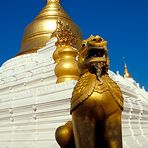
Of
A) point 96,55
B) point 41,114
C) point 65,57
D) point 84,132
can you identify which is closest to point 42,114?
point 41,114

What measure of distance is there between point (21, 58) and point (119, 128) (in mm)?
14660

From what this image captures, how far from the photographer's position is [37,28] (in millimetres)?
21422

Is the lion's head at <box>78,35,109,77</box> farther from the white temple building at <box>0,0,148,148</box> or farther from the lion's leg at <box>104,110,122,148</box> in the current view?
the white temple building at <box>0,0,148,148</box>

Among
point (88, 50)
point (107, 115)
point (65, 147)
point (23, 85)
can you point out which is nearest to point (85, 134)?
point (107, 115)

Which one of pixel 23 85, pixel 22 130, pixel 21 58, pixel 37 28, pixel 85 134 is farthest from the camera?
pixel 37 28

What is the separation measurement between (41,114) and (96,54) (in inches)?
241

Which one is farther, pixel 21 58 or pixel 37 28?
pixel 37 28

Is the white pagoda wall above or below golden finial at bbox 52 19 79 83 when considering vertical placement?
below

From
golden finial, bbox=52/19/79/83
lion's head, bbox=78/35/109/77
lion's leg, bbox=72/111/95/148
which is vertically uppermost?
golden finial, bbox=52/19/79/83

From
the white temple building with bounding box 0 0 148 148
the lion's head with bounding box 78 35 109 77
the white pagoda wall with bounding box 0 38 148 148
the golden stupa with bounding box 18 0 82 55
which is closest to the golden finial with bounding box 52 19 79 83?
the white temple building with bounding box 0 0 148 148

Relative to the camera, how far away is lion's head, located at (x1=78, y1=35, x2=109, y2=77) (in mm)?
4848

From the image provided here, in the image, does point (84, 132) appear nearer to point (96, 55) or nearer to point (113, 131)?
point (113, 131)

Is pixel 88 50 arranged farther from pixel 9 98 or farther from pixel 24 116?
pixel 9 98

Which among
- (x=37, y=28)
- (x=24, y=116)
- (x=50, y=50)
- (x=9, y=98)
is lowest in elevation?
(x=24, y=116)
